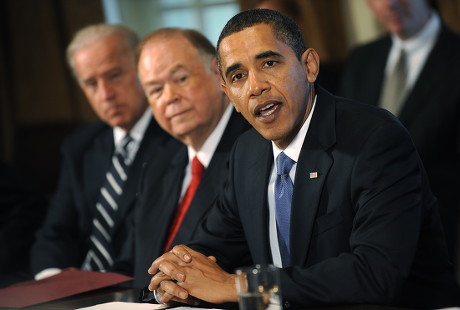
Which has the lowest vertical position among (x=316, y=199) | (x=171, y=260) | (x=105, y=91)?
(x=171, y=260)

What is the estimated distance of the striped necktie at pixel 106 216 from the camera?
354 cm

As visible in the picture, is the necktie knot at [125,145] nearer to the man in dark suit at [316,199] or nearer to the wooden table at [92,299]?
the wooden table at [92,299]

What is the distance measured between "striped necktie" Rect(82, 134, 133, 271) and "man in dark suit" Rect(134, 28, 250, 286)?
0.49 metres

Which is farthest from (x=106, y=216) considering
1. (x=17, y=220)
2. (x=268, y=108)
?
(x=268, y=108)

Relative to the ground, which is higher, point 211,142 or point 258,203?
point 211,142

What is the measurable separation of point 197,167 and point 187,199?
13cm

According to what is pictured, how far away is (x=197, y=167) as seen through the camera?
9.72ft

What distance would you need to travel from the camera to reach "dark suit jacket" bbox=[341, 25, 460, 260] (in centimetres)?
363

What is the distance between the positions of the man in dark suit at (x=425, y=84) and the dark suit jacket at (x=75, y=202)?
1.44m

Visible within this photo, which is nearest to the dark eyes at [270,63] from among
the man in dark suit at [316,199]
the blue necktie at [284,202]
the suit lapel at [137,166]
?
the man in dark suit at [316,199]

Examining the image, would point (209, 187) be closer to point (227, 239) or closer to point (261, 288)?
point (227, 239)

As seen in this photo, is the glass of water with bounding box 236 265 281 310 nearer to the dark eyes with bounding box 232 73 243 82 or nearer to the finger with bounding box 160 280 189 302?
the finger with bounding box 160 280 189 302

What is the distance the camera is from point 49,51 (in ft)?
20.5

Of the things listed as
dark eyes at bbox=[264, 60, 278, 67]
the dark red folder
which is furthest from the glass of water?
the dark red folder
